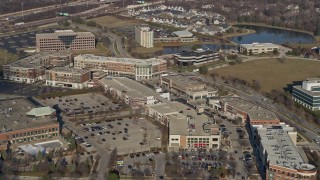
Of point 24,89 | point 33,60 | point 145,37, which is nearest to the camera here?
point 24,89

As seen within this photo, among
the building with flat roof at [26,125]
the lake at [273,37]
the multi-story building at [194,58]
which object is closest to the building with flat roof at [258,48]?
the multi-story building at [194,58]

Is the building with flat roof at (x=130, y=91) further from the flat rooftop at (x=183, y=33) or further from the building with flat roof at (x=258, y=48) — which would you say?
the flat rooftop at (x=183, y=33)

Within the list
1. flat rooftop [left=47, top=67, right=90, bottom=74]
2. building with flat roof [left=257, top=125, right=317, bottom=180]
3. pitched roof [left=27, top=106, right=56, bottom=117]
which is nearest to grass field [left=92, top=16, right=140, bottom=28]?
flat rooftop [left=47, top=67, right=90, bottom=74]

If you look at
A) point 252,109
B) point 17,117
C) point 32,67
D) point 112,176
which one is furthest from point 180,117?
point 32,67

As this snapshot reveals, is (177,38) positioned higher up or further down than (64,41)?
further down

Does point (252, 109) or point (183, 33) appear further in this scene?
point (183, 33)

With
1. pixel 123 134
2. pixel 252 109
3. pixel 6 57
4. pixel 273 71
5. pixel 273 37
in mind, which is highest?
pixel 252 109

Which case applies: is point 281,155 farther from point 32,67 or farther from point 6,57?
point 6,57
